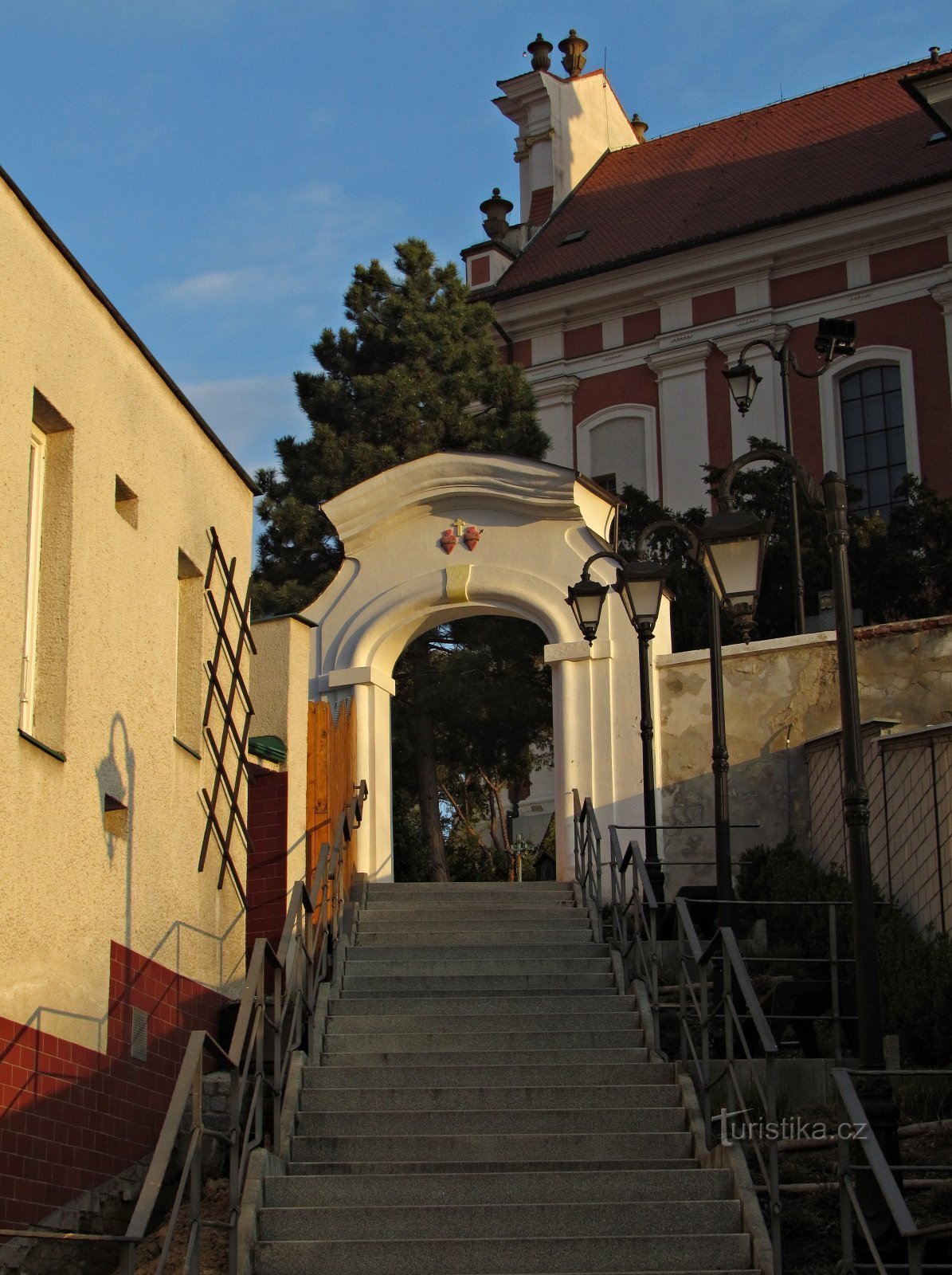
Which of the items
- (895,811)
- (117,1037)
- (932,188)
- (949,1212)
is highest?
(932,188)

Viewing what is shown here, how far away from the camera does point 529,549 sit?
1848 centimetres

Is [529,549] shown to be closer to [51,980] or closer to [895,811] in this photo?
[895,811]

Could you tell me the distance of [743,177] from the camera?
125 ft

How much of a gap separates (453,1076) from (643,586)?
16.9 feet

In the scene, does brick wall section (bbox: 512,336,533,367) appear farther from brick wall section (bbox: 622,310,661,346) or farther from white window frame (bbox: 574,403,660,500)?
brick wall section (bbox: 622,310,661,346)

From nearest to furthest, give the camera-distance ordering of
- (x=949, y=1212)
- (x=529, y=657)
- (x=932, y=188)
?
(x=949, y=1212), (x=529, y=657), (x=932, y=188)

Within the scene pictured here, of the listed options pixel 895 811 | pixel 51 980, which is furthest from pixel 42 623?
pixel 895 811

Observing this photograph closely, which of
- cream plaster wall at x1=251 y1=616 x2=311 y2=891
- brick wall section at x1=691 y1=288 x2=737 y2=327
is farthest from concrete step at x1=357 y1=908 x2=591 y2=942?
brick wall section at x1=691 y1=288 x2=737 y2=327

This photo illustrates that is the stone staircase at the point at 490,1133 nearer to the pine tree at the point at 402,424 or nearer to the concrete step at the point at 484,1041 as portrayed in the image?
the concrete step at the point at 484,1041

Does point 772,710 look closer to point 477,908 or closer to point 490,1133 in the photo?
point 477,908

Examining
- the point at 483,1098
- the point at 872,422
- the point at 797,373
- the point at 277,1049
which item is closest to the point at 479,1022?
the point at 483,1098

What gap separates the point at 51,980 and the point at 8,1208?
1329 millimetres

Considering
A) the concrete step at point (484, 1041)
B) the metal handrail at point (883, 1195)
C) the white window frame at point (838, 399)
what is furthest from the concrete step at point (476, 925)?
the white window frame at point (838, 399)

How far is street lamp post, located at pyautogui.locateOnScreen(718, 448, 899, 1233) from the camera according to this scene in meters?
8.27
